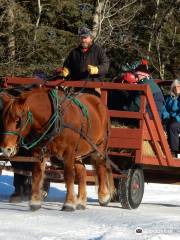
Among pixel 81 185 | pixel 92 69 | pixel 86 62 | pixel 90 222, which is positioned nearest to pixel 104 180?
pixel 81 185

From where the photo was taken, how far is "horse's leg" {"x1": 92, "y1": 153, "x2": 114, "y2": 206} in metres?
9.95

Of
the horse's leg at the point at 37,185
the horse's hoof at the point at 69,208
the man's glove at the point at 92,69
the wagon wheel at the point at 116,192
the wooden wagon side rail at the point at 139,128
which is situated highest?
the man's glove at the point at 92,69

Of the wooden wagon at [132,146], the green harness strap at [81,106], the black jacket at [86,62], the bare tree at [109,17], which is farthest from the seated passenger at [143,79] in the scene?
the bare tree at [109,17]

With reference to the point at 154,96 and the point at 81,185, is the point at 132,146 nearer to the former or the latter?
the point at 81,185

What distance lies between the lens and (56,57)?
86.7 ft

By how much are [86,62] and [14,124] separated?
216 centimetres

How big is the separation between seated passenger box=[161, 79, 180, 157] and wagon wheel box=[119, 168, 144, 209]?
0.76 meters

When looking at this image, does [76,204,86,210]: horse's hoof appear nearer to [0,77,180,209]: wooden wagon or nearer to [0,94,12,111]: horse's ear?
[0,77,180,209]: wooden wagon

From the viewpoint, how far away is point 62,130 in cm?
893

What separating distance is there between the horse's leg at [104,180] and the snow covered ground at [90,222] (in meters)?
0.18

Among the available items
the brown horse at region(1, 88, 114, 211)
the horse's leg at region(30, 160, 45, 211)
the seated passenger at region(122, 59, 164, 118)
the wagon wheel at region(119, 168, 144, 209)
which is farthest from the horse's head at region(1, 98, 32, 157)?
the seated passenger at region(122, 59, 164, 118)

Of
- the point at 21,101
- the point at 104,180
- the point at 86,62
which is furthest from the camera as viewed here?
the point at 86,62

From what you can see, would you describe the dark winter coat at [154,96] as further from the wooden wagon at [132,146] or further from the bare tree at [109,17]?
the bare tree at [109,17]

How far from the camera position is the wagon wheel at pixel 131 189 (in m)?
9.99
